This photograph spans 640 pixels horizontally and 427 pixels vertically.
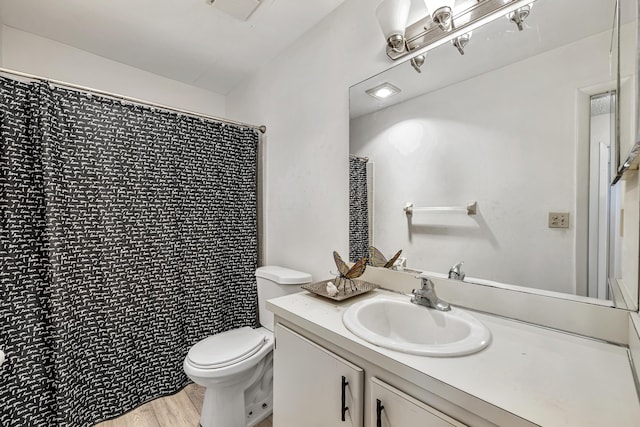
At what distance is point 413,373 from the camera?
0.68m

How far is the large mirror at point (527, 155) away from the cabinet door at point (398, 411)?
1.85 feet

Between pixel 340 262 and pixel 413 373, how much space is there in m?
0.65

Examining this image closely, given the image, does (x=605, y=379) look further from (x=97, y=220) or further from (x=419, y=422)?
(x=97, y=220)

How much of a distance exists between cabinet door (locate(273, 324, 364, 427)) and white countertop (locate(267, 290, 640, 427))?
8 centimetres

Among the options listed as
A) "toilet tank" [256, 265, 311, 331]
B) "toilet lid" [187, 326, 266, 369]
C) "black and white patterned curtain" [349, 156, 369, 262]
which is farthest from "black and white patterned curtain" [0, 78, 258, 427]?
"black and white patterned curtain" [349, 156, 369, 262]

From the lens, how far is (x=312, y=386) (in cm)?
96

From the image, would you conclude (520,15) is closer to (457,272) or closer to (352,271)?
(457,272)

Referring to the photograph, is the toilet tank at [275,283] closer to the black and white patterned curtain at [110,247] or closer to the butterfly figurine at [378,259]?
the black and white patterned curtain at [110,247]

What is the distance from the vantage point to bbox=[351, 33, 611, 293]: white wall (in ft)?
2.84

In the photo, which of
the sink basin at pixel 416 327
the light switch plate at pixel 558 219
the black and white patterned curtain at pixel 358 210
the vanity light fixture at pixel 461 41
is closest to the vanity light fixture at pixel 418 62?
the vanity light fixture at pixel 461 41

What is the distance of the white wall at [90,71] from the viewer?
174 cm

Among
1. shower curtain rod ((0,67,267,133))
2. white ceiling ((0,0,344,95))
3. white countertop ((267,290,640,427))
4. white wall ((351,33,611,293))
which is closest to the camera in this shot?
white countertop ((267,290,640,427))

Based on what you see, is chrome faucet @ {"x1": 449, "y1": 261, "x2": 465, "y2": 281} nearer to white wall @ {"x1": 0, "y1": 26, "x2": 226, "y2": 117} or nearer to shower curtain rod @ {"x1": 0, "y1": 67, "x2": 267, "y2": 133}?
shower curtain rod @ {"x1": 0, "y1": 67, "x2": 267, "y2": 133}

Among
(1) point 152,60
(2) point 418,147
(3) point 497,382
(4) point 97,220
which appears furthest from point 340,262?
(1) point 152,60
